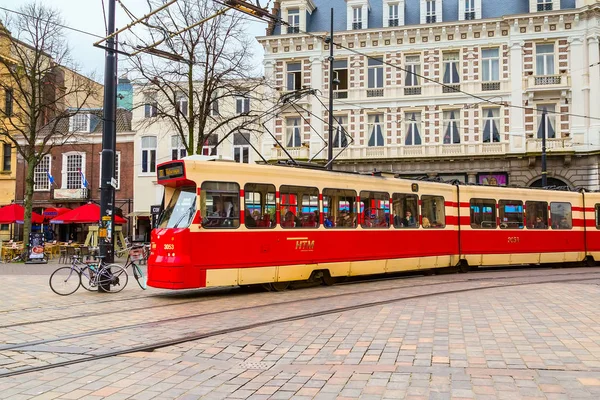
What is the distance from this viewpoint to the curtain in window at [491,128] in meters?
32.8

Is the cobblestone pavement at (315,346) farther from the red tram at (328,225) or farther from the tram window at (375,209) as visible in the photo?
the tram window at (375,209)

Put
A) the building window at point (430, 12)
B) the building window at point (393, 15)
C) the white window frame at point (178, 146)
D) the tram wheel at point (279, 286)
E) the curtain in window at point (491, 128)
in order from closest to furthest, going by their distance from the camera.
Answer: the tram wheel at point (279, 286)
the curtain in window at point (491, 128)
the building window at point (430, 12)
the building window at point (393, 15)
the white window frame at point (178, 146)

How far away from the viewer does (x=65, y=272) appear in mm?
12914

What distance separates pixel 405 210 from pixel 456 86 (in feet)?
62.0

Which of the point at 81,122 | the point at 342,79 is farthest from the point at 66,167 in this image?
the point at 342,79

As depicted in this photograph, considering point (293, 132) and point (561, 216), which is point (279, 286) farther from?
point (293, 132)

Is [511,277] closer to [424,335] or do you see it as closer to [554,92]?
[424,335]

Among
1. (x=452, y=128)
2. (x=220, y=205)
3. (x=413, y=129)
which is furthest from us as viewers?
(x=413, y=129)

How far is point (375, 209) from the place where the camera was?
51.6ft

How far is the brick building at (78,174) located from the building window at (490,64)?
23.2 m

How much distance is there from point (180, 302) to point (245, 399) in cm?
669

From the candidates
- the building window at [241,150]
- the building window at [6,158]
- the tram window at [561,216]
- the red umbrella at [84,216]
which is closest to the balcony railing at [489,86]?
the tram window at [561,216]

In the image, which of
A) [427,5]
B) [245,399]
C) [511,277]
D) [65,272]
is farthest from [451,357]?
[427,5]

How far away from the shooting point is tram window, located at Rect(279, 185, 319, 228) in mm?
13367
